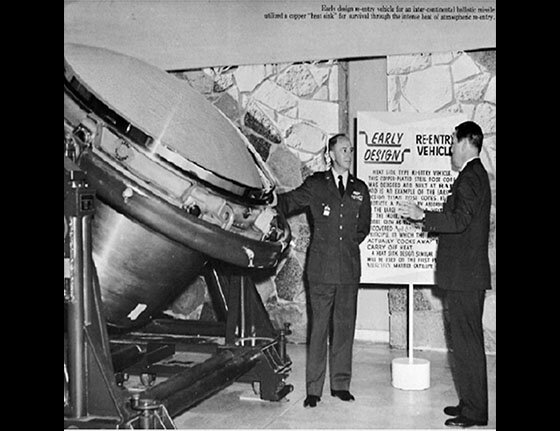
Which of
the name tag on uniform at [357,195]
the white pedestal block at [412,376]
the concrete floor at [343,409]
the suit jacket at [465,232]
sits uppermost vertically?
the name tag on uniform at [357,195]

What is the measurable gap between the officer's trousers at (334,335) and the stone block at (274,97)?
6.91 feet

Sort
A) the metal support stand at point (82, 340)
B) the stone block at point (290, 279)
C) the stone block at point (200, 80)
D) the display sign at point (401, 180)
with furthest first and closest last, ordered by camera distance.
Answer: the stone block at point (200, 80), the stone block at point (290, 279), the display sign at point (401, 180), the metal support stand at point (82, 340)

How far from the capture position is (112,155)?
3.49m

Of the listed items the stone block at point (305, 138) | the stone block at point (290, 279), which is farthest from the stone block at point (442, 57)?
the stone block at point (290, 279)

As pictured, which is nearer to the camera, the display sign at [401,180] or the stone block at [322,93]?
the display sign at [401,180]

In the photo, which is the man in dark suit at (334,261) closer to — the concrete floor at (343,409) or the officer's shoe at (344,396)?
the officer's shoe at (344,396)

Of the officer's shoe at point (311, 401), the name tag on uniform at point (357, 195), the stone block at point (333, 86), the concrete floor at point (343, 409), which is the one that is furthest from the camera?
the stone block at point (333, 86)

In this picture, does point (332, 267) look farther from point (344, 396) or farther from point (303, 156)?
point (303, 156)

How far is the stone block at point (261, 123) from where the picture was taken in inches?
242

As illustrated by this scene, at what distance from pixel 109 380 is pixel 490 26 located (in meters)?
3.32

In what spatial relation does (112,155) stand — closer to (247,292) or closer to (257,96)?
(247,292)

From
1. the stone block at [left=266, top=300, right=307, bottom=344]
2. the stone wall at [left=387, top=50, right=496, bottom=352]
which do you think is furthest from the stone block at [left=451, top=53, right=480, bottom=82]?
the stone block at [left=266, top=300, right=307, bottom=344]

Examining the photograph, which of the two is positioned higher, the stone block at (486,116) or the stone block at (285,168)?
the stone block at (486,116)

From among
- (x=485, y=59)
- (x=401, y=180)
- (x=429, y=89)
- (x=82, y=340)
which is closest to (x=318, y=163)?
(x=429, y=89)
